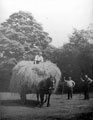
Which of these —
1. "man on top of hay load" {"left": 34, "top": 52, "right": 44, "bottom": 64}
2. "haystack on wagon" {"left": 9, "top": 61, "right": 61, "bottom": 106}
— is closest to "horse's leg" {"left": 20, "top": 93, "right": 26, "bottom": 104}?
"haystack on wagon" {"left": 9, "top": 61, "right": 61, "bottom": 106}

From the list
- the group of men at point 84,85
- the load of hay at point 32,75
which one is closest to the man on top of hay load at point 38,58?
the load of hay at point 32,75

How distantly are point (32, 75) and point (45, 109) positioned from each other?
33cm

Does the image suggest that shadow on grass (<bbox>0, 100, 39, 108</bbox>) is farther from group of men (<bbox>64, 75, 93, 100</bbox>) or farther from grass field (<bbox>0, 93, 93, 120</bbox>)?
group of men (<bbox>64, 75, 93, 100</bbox>)

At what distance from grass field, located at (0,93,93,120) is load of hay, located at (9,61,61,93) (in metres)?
0.08

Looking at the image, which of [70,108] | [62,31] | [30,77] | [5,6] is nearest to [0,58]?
[30,77]

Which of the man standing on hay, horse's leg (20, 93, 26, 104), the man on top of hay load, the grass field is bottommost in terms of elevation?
the grass field

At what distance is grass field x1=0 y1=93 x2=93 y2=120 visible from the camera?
2363mm

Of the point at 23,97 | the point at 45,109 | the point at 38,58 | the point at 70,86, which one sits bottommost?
the point at 45,109

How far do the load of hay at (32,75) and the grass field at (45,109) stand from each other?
0.08 metres

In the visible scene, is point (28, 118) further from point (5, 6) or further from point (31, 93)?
point (5, 6)

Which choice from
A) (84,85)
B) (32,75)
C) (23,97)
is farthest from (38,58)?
(84,85)

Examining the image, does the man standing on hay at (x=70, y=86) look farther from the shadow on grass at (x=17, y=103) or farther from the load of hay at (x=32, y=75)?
the shadow on grass at (x=17, y=103)

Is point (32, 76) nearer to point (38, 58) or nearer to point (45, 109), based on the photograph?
point (38, 58)

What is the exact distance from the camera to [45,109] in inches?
96.0
